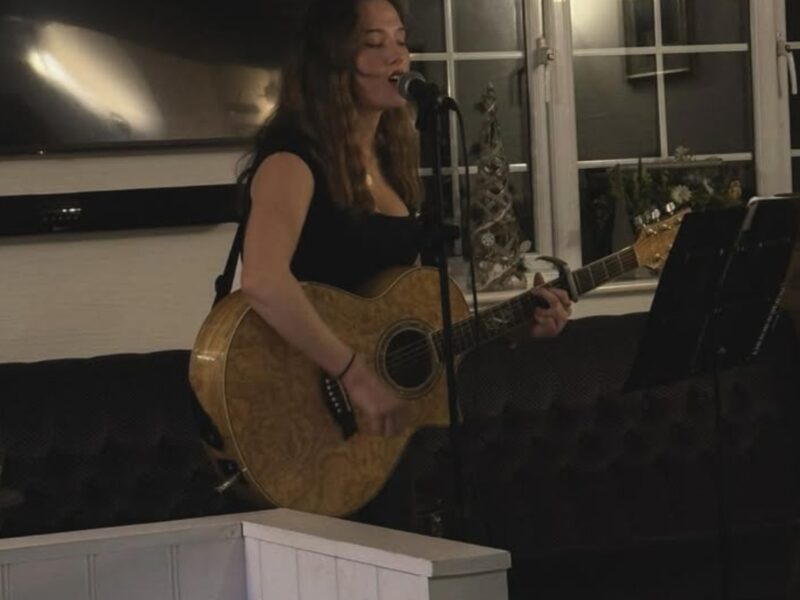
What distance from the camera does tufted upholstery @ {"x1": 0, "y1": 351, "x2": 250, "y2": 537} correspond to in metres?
3.53

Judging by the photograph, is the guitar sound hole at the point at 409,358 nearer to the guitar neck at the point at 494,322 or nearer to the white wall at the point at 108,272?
the guitar neck at the point at 494,322

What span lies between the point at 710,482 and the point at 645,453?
0.19m

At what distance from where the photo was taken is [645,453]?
410 cm

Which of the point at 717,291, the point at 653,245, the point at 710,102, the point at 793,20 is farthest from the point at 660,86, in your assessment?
the point at 717,291

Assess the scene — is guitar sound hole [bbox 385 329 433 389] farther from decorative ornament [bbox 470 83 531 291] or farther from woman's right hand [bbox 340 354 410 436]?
decorative ornament [bbox 470 83 531 291]

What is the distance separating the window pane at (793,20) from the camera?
4.95 meters

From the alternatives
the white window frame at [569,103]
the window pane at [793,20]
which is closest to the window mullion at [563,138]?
the white window frame at [569,103]

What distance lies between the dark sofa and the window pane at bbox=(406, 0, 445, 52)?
0.94m

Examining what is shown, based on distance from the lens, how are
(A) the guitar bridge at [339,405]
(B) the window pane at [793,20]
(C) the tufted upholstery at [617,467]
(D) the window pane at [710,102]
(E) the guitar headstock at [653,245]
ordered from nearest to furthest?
(A) the guitar bridge at [339,405], (E) the guitar headstock at [653,245], (C) the tufted upholstery at [617,467], (D) the window pane at [710,102], (B) the window pane at [793,20]

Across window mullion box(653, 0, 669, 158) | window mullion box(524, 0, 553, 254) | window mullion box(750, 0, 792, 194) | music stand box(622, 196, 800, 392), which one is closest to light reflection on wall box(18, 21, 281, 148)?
window mullion box(524, 0, 553, 254)

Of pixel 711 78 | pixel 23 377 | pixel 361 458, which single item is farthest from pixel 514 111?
pixel 361 458

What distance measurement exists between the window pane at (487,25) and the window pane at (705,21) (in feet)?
1.58

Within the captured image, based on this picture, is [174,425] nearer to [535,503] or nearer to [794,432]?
[535,503]

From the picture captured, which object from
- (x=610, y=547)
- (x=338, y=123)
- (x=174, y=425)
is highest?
(x=338, y=123)
